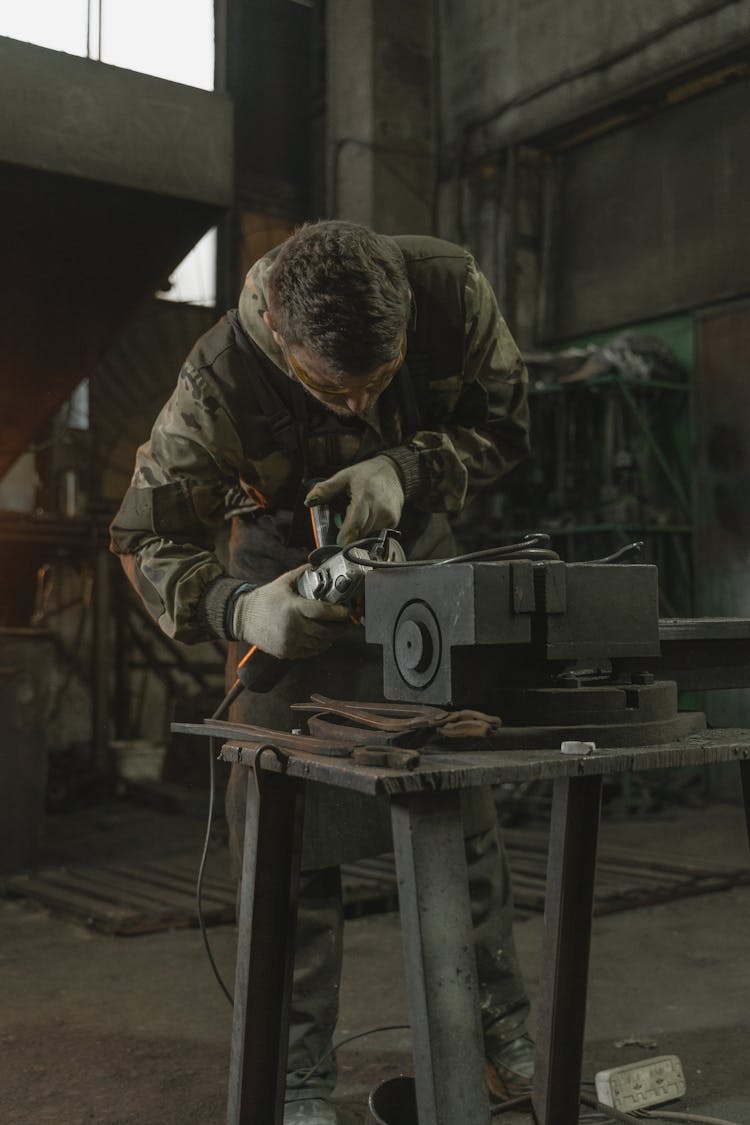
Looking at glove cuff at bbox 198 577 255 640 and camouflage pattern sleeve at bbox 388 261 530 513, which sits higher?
camouflage pattern sleeve at bbox 388 261 530 513

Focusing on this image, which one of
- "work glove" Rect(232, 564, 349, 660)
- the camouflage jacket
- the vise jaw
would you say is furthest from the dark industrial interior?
the camouflage jacket

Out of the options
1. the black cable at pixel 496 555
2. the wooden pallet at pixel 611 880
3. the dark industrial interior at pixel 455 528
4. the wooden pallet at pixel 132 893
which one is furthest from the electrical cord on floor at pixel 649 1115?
the wooden pallet at pixel 132 893

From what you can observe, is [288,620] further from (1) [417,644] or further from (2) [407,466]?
(2) [407,466]

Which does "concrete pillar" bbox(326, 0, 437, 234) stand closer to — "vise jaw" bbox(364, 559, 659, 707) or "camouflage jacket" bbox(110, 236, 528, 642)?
"camouflage jacket" bbox(110, 236, 528, 642)

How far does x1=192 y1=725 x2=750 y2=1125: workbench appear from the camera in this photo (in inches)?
52.2

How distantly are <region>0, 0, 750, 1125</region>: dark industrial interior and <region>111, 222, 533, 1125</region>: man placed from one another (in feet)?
0.79

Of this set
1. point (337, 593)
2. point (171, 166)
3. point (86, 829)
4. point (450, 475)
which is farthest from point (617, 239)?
point (337, 593)

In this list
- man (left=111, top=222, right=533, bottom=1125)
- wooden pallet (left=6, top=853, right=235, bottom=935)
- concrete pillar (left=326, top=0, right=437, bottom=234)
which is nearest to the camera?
man (left=111, top=222, right=533, bottom=1125)

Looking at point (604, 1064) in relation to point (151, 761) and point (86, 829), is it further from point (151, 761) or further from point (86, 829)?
point (151, 761)

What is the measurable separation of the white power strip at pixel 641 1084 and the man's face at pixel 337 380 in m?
1.26

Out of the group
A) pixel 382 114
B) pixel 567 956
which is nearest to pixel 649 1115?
pixel 567 956

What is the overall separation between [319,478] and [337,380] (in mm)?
323

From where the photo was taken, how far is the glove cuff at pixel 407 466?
213cm

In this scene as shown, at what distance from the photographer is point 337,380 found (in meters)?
1.88
